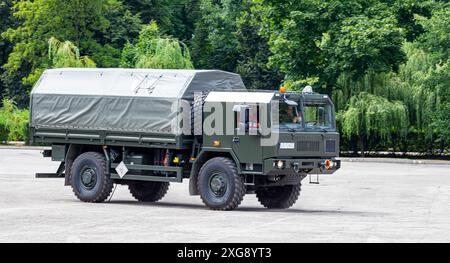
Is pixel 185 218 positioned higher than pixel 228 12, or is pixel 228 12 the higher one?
pixel 228 12

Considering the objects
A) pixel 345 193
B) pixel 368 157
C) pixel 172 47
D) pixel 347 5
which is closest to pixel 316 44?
pixel 347 5

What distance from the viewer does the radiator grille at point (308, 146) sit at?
24.2 metres

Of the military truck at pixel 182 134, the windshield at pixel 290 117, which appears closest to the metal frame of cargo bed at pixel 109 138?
the military truck at pixel 182 134

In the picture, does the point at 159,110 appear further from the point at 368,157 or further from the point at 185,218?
the point at 368,157

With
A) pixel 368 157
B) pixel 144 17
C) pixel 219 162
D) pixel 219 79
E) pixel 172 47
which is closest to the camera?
pixel 219 162

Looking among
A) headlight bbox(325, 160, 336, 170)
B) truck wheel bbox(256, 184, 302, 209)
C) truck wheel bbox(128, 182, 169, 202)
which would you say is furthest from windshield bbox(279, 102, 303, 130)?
truck wheel bbox(128, 182, 169, 202)

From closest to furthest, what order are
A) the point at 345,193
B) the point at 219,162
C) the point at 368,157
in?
the point at 219,162
the point at 345,193
the point at 368,157

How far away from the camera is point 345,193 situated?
101 ft

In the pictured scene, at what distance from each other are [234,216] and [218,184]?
71.9 inches

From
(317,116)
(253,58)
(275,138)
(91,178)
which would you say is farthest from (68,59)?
(275,138)

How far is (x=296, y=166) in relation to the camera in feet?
78.3

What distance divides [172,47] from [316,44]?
1342 centimetres

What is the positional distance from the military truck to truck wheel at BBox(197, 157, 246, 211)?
2 cm

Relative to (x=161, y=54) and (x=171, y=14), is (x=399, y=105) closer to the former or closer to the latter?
(x=161, y=54)
